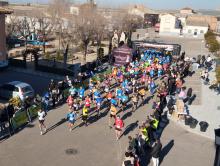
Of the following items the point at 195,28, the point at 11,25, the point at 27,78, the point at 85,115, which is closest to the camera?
the point at 85,115

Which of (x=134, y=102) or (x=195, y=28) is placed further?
(x=195, y=28)

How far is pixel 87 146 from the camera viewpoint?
58.7 feet

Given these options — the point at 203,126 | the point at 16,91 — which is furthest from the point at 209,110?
the point at 16,91

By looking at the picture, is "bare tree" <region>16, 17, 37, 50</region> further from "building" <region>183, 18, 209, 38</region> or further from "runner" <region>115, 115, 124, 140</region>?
"building" <region>183, 18, 209, 38</region>

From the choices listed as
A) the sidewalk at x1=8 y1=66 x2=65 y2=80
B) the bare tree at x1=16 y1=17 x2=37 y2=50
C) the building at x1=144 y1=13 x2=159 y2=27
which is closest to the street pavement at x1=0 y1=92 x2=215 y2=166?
the sidewalk at x1=8 y1=66 x2=65 y2=80

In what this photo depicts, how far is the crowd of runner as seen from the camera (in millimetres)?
17422

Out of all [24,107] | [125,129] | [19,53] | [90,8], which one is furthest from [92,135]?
[90,8]

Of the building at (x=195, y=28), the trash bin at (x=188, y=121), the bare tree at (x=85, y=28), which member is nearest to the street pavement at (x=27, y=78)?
the bare tree at (x=85, y=28)

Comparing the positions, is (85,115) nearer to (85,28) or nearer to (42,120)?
(42,120)

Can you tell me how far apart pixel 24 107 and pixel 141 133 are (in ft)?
24.3

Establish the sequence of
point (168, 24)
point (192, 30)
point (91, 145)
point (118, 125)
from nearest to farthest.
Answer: point (91, 145) < point (118, 125) < point (168, 24) < point (192, 30)

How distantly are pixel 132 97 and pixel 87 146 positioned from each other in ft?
23.7

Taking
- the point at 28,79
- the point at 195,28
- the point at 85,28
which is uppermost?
the point at 85,28

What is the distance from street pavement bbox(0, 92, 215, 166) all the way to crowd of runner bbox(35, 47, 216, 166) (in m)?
0.58
